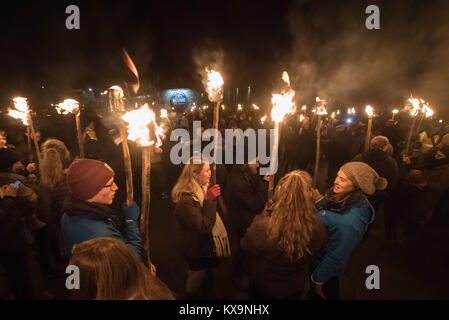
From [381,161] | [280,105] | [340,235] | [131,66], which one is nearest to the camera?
[340,235]

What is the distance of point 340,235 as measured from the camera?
2.69 meters

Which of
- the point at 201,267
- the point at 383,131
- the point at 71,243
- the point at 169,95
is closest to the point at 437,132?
the point at 383,131

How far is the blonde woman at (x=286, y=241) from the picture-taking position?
7.68ft

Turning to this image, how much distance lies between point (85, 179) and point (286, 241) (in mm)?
2081

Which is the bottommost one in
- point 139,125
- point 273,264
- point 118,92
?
point 273,264

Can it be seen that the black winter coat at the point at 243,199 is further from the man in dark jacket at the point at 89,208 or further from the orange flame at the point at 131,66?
the orange flame at the point at 131,66

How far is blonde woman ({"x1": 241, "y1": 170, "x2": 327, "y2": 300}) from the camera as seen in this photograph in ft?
7.68

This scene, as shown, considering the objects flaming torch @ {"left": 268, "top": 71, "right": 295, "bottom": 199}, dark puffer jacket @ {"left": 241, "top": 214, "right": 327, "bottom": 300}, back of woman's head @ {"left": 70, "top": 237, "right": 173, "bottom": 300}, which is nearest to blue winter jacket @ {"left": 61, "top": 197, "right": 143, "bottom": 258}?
back of woman's head @ {"left": 70, "top": 237, "right": 173, "bottom": 300}

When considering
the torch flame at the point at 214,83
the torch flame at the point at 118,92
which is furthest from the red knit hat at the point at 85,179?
the torch flame at the point at 214,83

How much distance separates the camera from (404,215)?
213 inches

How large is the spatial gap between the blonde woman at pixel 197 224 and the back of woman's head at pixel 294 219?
955 millimetres

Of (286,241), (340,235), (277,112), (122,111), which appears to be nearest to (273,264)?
(286,241)

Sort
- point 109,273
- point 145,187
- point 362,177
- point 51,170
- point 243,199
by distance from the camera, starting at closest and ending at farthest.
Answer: point 109,273 → point 362,177 → point 145,187 → point 51,170 → point 243,199

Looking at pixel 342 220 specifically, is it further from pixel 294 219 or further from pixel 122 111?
pixel 122 111
